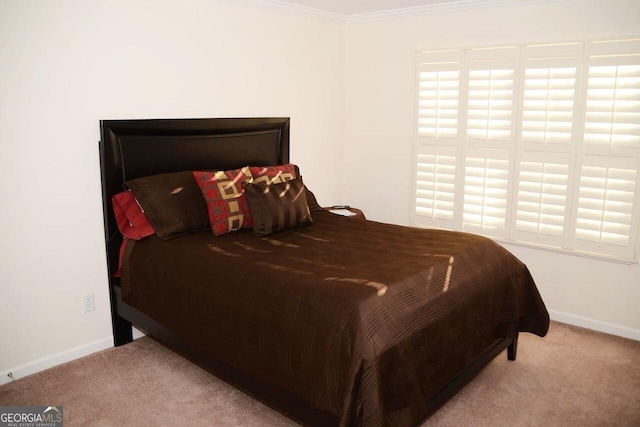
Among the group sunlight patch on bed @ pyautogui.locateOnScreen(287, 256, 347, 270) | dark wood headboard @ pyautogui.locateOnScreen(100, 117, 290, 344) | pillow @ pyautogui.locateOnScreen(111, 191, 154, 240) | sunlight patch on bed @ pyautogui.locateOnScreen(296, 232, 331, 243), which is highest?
dark wood headboard @ pyautogui.locateOnScreen(100, 117, 290, 344)

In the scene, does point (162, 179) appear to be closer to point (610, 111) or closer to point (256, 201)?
point (256, 201)

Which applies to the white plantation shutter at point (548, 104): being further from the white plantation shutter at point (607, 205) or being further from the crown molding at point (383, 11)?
the crown molding at point (383, 11)

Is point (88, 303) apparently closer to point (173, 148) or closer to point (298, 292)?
point (173, 148)

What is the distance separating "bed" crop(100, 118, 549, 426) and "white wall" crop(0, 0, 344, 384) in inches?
5.7

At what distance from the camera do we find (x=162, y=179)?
3.25 m

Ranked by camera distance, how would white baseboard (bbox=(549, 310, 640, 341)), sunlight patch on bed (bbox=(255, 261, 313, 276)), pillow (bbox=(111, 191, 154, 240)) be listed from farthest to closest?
white baseboard (bbox=(549, 310, 640, 341)) → pillow (bbox=(111, 191, 154, 240)) → sunlight patch on bed (bbox=(255, 261, 313, 276))

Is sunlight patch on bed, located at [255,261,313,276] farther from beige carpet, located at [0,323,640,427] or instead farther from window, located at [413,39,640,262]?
window, located at [413,39,640,262]

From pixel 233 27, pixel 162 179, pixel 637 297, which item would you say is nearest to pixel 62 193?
pixel 162 179

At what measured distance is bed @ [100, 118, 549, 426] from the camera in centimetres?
213

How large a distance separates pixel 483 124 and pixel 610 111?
89 cm

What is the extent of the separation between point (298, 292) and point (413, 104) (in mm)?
2652

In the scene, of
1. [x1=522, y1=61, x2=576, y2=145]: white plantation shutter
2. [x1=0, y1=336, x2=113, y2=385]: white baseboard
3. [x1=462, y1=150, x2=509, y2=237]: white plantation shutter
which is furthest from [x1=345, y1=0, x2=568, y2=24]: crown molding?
[x1=0, y1=336, x2=113, y2=385]: white baseboard

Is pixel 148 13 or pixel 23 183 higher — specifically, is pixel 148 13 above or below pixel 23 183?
above

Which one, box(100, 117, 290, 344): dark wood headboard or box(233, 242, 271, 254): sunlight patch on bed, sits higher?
box(100, 117, 290, 344): dark wood headboard
